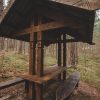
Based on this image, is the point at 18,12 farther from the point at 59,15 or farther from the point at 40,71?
the point at 40,71

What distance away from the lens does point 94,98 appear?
28.8 ft

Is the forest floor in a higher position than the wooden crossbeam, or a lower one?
lower

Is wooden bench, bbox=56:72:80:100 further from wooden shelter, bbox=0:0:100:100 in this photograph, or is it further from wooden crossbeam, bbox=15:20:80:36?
wooden crossbeam, bbox=15:20:80:36

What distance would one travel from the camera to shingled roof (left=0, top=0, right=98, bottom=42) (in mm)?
4316

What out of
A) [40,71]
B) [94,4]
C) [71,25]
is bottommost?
[40,71]

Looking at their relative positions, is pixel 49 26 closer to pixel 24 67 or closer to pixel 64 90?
pixel 64 90

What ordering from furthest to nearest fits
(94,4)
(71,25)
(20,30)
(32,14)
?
(20,30), (32,14), (71,25), (94,4)

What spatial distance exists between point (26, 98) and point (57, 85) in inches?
72.0

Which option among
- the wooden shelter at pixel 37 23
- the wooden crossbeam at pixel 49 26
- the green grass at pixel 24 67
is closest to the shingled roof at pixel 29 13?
the wooden shelter at pixel 37 23

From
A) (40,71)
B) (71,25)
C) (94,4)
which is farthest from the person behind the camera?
(40,71)

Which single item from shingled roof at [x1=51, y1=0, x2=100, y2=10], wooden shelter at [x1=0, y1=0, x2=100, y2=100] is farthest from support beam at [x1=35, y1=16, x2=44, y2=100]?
shingled roof at [x1=51, y1=0, x2=100, y2=10]

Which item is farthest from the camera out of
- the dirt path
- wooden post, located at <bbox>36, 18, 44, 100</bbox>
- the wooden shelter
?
the dirt path

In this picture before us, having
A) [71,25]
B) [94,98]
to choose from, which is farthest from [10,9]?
A: [94,98]

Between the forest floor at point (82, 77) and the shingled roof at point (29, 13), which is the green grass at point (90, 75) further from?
the shingled roof at point (29, 13)
